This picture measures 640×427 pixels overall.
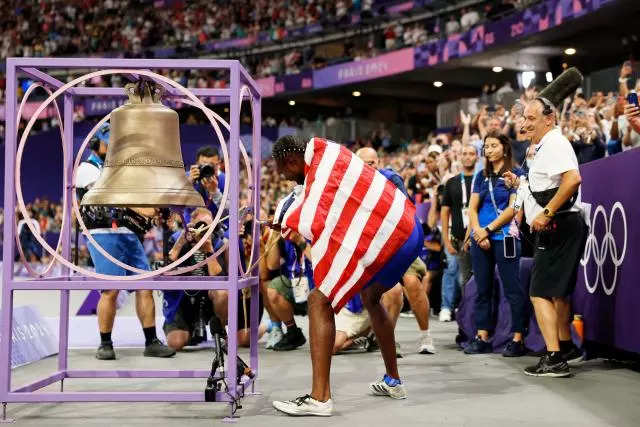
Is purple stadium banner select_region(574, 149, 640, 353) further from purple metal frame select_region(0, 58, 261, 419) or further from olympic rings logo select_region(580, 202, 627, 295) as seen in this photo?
purple metal frame select_region(0, 58, 261, 419)

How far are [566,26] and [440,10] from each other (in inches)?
244

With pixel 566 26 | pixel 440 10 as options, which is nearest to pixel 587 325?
pixel 566 26

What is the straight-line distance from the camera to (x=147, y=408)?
4.44 meters

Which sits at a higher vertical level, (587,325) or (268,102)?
(268,102)

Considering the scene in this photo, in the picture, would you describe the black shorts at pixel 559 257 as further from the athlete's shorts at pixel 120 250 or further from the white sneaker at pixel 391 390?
the athlete's shorts at pixel 120 250

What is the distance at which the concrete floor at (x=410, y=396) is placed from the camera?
13.4 ft

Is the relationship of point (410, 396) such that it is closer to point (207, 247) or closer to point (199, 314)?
point (207, 247)

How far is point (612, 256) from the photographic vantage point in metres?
5.89

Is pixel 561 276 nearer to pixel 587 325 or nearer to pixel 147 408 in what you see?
pixel 587 325

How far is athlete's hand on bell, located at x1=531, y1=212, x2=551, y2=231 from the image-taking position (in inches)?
215

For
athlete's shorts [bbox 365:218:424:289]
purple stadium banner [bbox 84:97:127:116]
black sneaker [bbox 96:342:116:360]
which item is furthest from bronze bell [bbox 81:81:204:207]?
purple stadium banner [bbox 84:97:127:116]

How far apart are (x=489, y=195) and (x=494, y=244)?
17.2 inches

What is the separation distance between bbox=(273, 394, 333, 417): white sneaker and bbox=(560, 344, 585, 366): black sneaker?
2470 mm

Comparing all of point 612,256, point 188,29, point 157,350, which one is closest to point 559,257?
point 612,256
